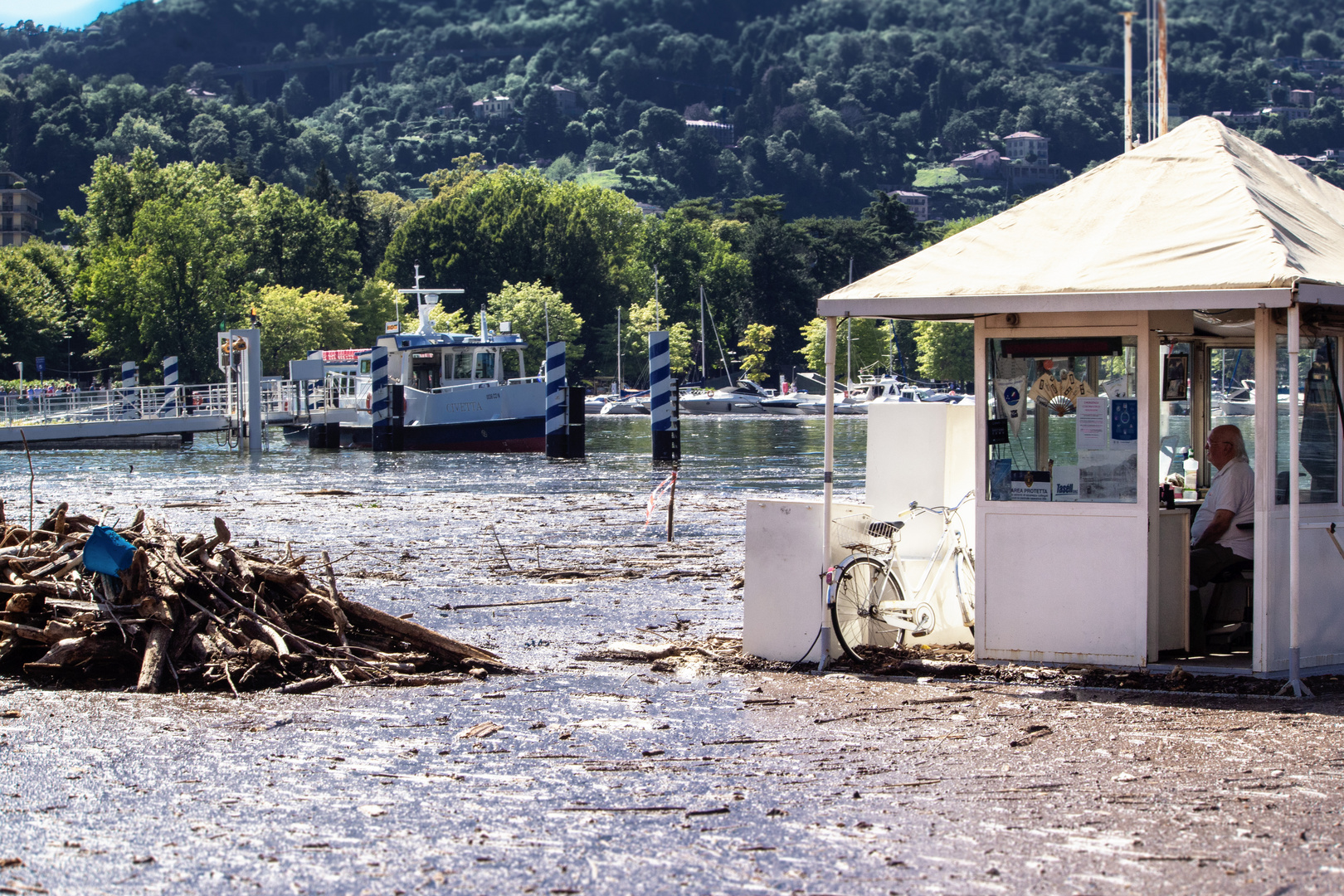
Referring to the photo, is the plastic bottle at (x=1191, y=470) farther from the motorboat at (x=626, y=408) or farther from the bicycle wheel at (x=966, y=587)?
the motorboat at (x=626, y=408)

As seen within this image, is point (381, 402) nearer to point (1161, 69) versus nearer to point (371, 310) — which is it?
point (1161, 69)

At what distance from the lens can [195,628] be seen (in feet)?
28.4

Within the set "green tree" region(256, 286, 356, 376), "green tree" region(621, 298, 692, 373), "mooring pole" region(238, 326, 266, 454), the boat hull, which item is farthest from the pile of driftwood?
"green tree" region(621, 298, 692, 373)

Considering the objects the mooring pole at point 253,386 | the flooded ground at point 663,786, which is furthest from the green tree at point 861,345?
the flooded ground at point 663,786

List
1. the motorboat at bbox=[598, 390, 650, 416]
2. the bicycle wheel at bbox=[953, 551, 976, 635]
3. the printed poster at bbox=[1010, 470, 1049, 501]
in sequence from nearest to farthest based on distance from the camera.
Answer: the printed poster at bbox=[1010, 470, 1049, 501]
the bicycle wheel at bbox=[953, 551, 976, 635]
the motorboat at bbox=[598, 390, 650, 416]

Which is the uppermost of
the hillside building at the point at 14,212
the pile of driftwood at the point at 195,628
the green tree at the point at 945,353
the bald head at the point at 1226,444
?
the hillside building at the point at 14,212

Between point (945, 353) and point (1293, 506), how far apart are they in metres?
110

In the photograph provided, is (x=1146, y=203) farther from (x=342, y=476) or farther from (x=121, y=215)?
(x=121, y=215)

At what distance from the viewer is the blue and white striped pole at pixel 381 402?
4625 centimetres

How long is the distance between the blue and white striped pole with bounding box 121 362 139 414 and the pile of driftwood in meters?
44.0

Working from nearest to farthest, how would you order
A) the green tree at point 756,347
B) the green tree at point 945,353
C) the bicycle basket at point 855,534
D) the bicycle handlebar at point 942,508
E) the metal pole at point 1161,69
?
the bicycle basket at point 855,534 < the bicycle handlebar at point 942,508 < the metal pole at point 1161,69 < the green tree at point 945,353 < the green tree at point 756,347

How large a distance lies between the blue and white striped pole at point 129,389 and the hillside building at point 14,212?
4237 inches

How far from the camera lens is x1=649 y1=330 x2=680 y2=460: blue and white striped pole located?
3772 centimetres

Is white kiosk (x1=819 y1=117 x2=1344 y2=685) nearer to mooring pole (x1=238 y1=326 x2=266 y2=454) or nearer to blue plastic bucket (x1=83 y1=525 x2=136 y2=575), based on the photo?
blue plastic bucket (x1=83 y1=525 x2=136 y2=575)
